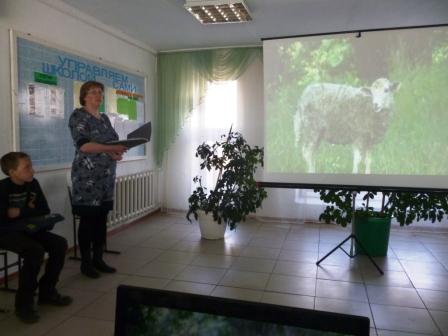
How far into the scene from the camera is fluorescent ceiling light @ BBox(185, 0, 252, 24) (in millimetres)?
3203

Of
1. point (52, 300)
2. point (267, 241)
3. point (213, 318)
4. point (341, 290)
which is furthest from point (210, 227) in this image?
point (213, 318)

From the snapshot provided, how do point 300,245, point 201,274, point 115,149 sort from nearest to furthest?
point 115,149 → point 201,274 → point 300,245

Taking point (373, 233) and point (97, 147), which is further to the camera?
point (373, 233)

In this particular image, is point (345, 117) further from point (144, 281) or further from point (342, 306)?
point (144, 281)

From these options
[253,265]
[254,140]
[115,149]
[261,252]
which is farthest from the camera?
[254,140]

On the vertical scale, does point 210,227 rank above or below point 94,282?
above

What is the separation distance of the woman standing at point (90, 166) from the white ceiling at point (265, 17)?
3.57 ft

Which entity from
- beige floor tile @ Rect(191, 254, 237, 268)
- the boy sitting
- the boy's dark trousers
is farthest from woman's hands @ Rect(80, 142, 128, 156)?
beige floor tile @ Rect(191, 254, 237, 268)

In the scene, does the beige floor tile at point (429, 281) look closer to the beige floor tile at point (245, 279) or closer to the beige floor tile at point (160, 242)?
the beige floor tile at point (245, 279)

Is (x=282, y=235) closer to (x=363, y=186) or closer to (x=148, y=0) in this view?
(x=363, y=186)

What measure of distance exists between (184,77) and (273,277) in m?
3.10

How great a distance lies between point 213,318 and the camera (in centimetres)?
68

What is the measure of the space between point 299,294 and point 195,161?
9.33ft

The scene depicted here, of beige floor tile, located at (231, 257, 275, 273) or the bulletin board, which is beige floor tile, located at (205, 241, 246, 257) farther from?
the bulletin board
